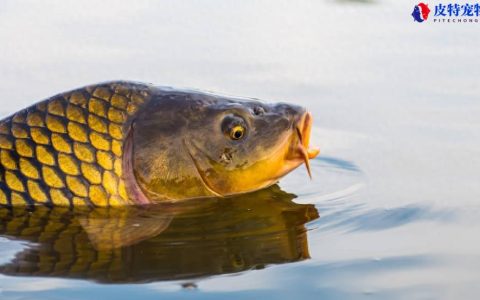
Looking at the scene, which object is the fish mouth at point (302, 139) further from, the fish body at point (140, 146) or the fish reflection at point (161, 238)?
the fish reflection at point (161, 238)

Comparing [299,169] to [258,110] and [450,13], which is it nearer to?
[258,110]

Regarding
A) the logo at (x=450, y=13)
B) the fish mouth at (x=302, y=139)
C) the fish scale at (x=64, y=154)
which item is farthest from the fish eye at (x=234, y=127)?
the logo at (x=450, y=13)

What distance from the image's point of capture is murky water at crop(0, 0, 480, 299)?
4008mm

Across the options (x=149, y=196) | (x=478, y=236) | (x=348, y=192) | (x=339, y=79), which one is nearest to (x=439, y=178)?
(x=348, y=192)

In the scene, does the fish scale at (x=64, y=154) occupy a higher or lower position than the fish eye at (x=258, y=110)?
lower

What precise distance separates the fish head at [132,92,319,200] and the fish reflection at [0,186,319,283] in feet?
0.33

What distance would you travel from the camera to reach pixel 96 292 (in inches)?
148

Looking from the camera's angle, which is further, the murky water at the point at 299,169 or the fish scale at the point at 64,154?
the fish scale at the point at 64,154

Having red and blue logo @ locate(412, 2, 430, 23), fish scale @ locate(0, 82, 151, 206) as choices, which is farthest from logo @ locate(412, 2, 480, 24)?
fish scale @ locate(0, 82, 151, 206)

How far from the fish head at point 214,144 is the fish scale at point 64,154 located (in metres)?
0.13

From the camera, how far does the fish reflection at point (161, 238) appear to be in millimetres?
4051

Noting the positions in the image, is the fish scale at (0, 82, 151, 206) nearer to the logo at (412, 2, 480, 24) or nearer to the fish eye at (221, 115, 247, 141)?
the fish eye at (221, 115, 247, 141)

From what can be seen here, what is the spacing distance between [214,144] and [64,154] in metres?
0.68

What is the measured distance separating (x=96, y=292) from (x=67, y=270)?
0.29 metres
